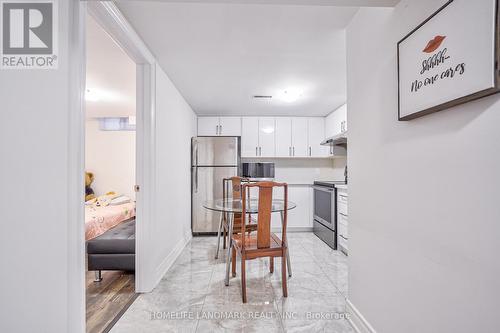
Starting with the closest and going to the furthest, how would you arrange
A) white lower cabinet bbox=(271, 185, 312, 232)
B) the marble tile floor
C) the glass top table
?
the marble tile floor → the glass top table → white lower cabinet bbox=(271, 185, 312, 232)

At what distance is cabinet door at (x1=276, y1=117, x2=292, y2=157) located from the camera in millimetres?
4785

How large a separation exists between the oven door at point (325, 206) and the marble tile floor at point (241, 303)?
2.51ft

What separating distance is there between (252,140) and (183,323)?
344 centimetres

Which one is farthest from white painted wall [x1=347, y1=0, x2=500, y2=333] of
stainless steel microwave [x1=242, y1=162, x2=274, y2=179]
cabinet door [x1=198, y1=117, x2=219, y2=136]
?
cabinet door [x1=198, y1=117, x2=219, y2=136]

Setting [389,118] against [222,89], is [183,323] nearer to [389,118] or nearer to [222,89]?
[389,118]

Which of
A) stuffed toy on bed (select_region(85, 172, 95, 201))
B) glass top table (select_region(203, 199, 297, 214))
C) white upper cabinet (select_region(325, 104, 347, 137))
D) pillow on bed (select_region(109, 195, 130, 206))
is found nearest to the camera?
glass top table (select_region(203, 199, 297, 214))

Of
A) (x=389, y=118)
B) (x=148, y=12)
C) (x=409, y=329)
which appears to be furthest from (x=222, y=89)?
(x=409, y=329)

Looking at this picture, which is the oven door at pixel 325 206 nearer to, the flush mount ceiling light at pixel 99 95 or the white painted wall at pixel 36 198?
the white painted wall at pixel 36 198

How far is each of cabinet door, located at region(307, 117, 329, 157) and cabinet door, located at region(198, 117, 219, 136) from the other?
74.0 inches

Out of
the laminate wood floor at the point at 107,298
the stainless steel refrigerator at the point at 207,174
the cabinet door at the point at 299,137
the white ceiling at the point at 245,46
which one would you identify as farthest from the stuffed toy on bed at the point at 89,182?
the cabinet door at the point at 299,137

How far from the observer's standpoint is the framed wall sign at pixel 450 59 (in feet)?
2.58

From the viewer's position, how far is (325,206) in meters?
3.92

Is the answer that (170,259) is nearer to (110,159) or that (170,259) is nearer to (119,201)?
(119,201)

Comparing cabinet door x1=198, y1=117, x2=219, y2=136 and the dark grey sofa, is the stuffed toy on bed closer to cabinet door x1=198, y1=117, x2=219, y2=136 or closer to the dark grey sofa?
cabinet door x1=198, y1=117, x2=219, y2=136
